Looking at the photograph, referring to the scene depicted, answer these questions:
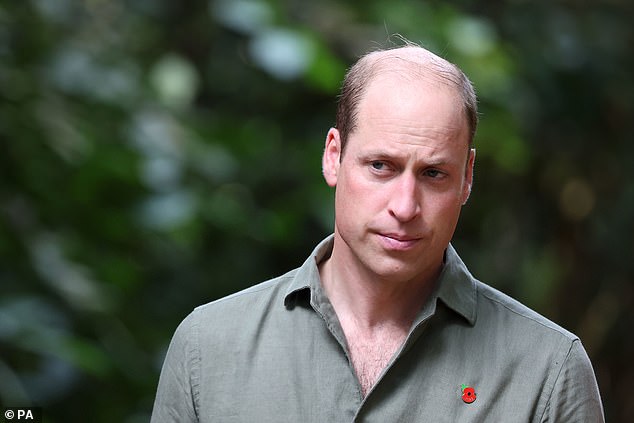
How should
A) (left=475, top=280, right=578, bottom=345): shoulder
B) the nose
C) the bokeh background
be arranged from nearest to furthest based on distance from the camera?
1. the nose
2. (left=475, top=280, right=578, bottom=345): shoulder
3. the bokeh background

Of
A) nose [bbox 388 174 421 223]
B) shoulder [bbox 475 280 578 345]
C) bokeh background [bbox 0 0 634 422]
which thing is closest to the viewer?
nose [bbox 388 174 421 223]

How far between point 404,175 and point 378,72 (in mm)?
169

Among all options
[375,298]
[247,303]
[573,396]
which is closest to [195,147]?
[247,303]

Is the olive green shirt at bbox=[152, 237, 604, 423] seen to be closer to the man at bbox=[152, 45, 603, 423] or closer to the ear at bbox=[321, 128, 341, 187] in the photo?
the man at bbox=[152, 45, 603, 423]

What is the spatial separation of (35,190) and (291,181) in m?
1.40

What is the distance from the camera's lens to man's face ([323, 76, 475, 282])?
1.71 metres

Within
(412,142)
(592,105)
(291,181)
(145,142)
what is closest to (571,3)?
(592,105)

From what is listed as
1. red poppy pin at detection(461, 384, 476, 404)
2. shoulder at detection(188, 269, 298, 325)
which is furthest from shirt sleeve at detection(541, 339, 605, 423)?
shoulder at detection(188, 269, 298, 325)

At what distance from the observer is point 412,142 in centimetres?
171

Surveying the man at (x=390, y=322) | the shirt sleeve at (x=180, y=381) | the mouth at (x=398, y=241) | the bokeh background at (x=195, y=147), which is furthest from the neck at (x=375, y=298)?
the bokeh background at (x=195, y=147)

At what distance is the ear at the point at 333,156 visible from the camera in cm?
185

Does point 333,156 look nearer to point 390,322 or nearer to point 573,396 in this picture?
point 390,322

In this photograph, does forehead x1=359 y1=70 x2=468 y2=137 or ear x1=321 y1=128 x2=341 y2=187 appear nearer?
forehead x1=359 y1=70 x2=468 y2=137

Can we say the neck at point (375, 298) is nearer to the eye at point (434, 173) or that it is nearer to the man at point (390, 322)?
the man at point (390, 322)
